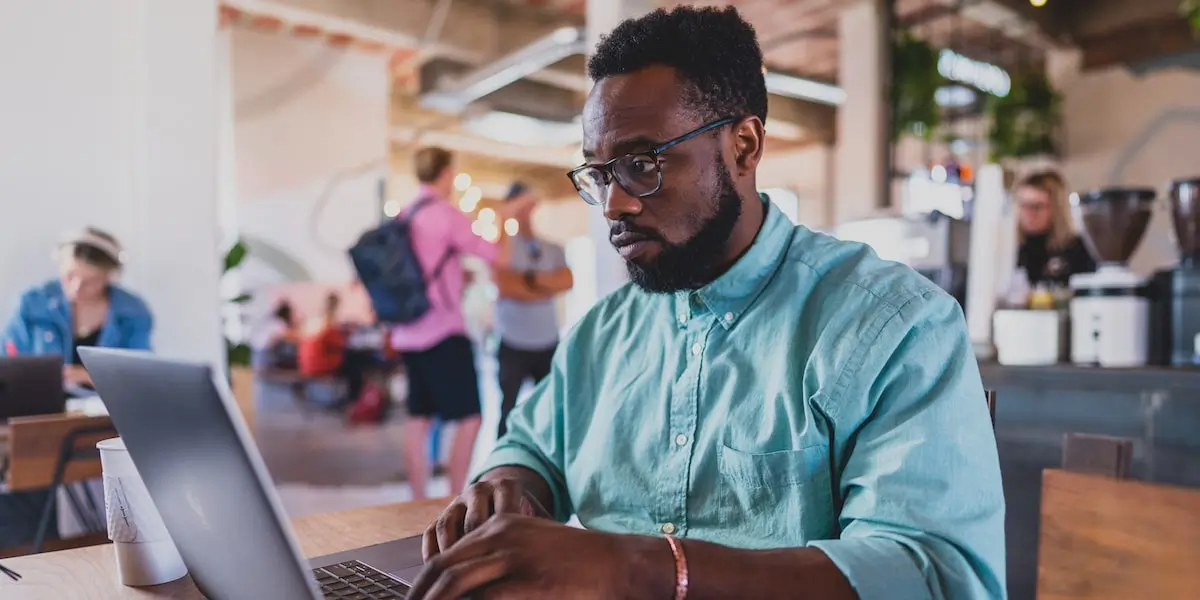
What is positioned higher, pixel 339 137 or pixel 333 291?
pixel 339 137

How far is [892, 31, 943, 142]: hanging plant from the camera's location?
536 centimetres

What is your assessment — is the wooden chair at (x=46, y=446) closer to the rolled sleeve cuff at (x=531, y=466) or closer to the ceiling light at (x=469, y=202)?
the rolled sleeve cuff at (x=531, y=466)

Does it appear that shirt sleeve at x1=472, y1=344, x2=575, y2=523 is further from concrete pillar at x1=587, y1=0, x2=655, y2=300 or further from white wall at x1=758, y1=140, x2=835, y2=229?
white wall at x1=758, y1=140, x2=835, y2=229

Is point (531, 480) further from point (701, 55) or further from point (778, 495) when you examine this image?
point (701, 55)

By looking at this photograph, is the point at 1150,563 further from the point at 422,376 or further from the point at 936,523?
the point at 422,376

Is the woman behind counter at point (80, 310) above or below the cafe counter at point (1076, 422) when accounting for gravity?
above

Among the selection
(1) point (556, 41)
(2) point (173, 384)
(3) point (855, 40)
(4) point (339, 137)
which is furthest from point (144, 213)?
(3) point (855, 40)

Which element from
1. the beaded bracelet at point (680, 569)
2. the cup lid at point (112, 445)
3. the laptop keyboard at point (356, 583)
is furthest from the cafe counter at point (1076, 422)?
the cup lid at point (112, 445)

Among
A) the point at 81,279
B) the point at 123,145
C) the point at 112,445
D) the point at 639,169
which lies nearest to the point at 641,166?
the point at 639,169

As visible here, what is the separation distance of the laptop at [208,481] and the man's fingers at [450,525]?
0.19ft

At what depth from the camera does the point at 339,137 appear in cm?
730

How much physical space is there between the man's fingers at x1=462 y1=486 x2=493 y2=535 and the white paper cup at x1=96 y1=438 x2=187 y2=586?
12.5 inches

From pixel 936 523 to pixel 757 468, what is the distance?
0.73 feet

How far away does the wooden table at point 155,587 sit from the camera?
89 cm
